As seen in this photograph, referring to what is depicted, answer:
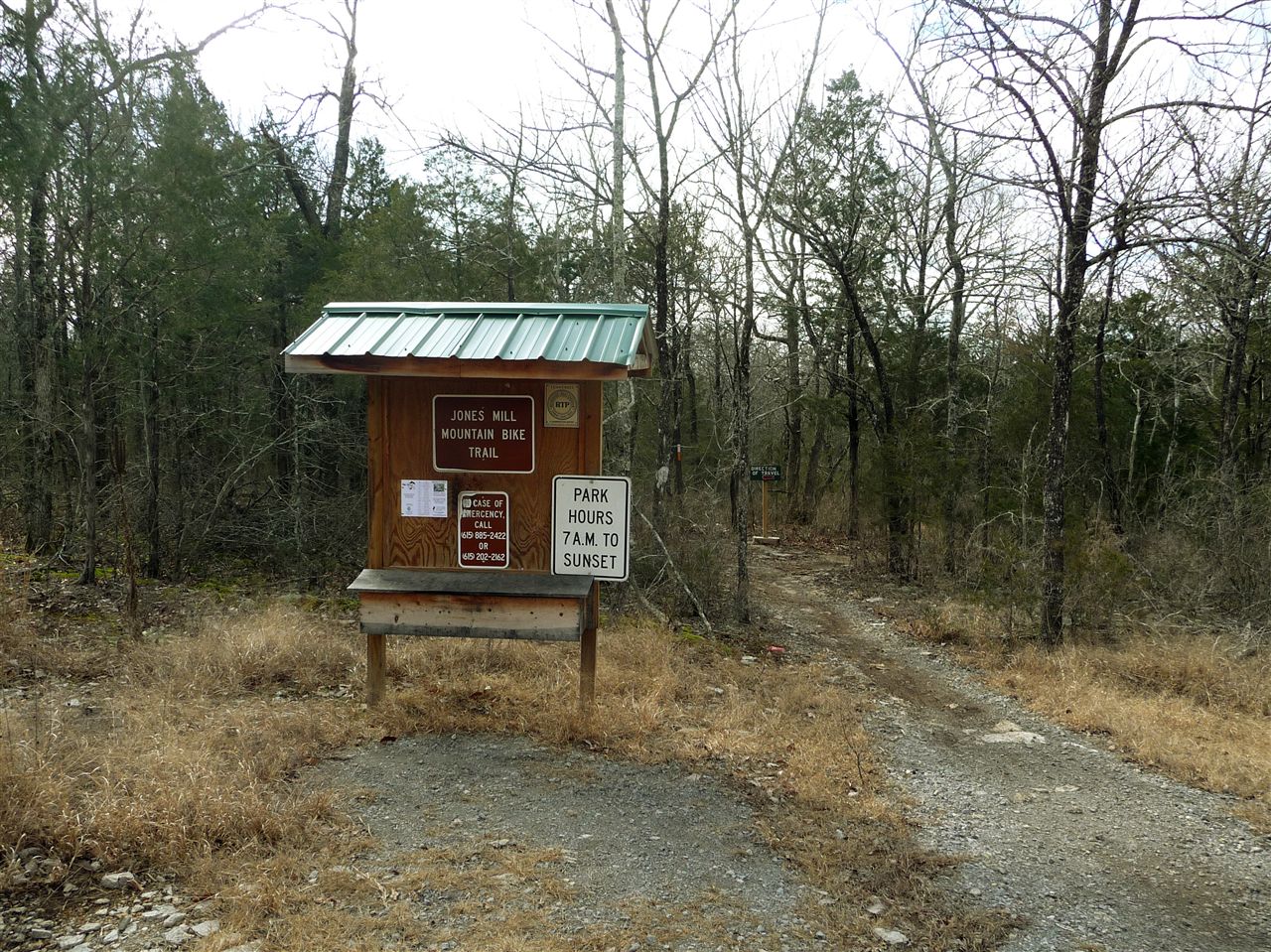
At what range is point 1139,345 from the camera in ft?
47.2

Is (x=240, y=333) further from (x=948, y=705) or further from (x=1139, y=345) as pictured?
(x=1139, y=345)

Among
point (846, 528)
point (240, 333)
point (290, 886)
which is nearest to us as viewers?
point (290, 886)

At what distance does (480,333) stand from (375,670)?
2302 mm

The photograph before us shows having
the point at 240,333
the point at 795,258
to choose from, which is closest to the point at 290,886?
the point at 240,333

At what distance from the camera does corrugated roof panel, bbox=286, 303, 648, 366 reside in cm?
494

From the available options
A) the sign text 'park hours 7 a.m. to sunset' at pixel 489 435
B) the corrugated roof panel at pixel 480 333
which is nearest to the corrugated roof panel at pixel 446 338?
the corrugated roof panel at pixel 480 333

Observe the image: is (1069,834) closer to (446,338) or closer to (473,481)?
(473,481)

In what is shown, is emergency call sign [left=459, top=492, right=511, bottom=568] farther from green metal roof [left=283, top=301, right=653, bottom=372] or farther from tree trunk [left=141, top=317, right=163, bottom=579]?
tree trunk [left=141, top=317, right=163, bottom=579]

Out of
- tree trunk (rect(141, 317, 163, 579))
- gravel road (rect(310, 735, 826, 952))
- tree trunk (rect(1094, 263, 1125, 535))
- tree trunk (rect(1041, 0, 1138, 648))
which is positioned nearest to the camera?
gravel road (rect(310, 735, 826, 952))

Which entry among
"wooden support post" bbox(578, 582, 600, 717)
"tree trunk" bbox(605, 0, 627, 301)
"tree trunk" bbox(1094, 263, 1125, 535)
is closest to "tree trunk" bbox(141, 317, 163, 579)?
"tree trunk" bbox(605, 0, 627, 301)

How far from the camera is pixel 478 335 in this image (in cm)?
522

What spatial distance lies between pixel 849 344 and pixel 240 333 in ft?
34.2

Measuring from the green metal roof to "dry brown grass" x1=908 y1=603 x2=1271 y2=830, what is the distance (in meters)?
4.19

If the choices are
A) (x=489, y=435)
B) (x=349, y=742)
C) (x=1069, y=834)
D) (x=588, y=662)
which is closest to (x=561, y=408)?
(x=489, y=435)
